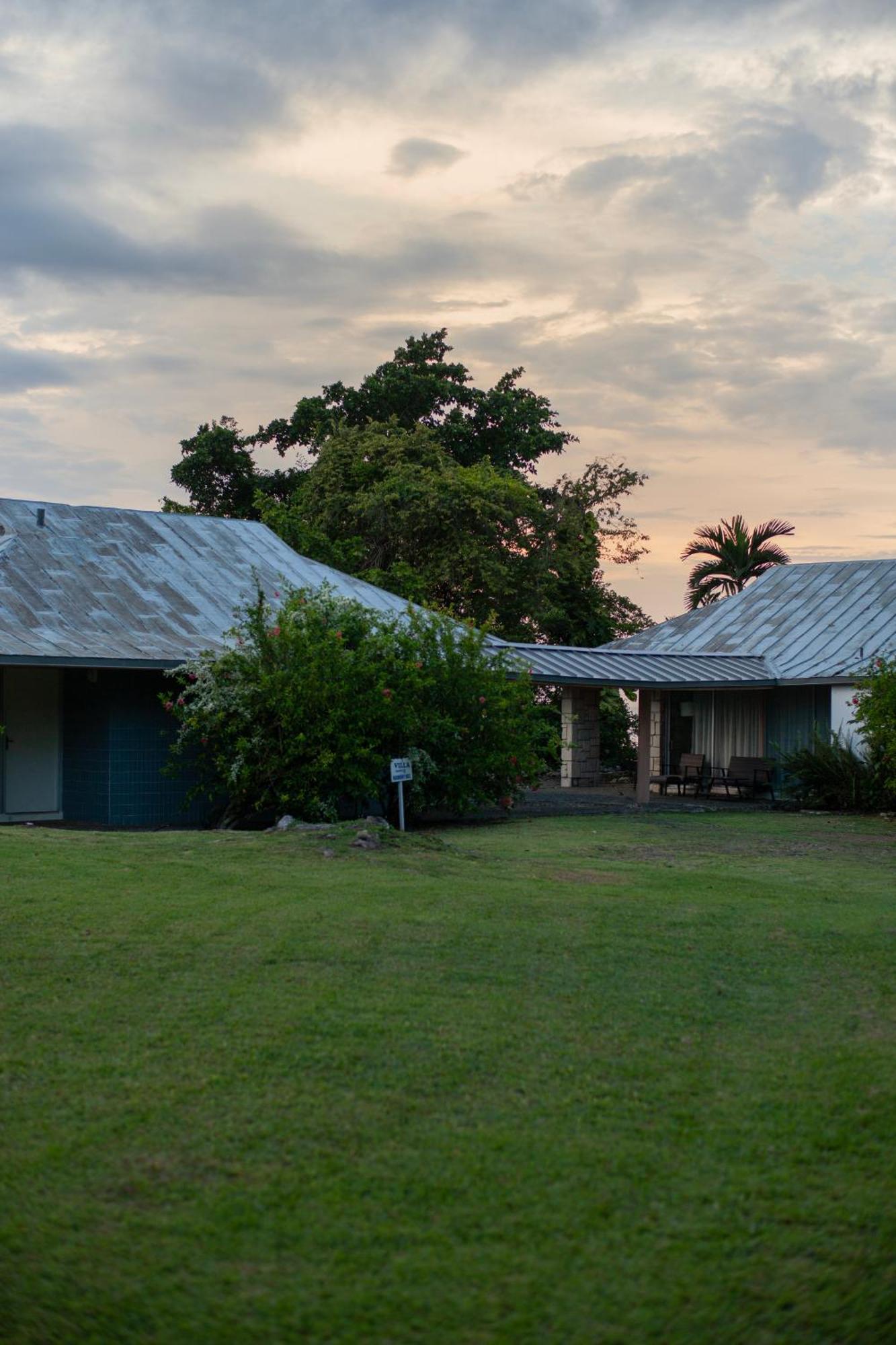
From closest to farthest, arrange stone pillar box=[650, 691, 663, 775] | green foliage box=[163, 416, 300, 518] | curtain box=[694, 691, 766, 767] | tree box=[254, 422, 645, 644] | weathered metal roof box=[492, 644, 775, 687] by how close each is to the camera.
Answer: weathered metal roof box=[492, 644, 775, 687] → curtain box=[694, 691, 766, 767] → stone pillar box=[650, 691, 663, 775] → tree box=[254, 422, 645, 644] → green foliage box=[163, 416, 300, 518]

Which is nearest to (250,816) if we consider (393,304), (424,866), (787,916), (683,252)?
(424,866)

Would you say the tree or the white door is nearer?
the white door

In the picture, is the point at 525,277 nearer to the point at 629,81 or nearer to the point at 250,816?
the point at 629,81

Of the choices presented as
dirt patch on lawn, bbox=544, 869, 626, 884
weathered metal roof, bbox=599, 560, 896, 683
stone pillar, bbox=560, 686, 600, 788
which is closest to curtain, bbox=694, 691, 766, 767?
weathered metal roof, bbox=599, 560, 896, 683

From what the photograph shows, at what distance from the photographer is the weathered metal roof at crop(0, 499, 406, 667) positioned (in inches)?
647

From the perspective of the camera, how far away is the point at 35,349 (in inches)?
890

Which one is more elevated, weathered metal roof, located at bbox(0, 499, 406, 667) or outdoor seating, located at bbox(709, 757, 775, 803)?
weathered metal roof, located at bbox(0, 499, 406, 667)

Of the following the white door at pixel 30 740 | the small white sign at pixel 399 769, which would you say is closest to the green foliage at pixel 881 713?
the small white sign at pixel 399 769

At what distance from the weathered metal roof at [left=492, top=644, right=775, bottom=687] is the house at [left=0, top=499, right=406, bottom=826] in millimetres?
5165

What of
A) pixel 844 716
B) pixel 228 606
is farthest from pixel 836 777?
pixel 228 606

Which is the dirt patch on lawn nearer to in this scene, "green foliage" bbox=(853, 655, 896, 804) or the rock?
the rock

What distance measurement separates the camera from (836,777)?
22.5 metres

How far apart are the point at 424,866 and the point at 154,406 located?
1787 centimetres

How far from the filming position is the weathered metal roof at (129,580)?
16.4 meters
